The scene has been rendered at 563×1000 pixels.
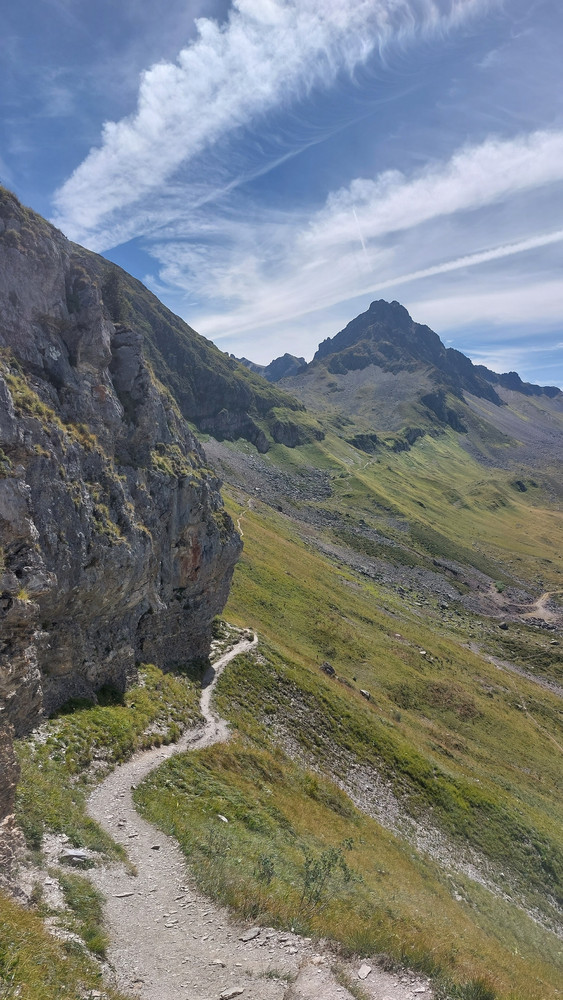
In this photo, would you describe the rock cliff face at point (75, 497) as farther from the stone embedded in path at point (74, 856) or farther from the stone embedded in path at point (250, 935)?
the stone embedded in path at point (250, 935)

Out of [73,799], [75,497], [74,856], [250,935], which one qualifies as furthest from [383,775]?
[75,497]

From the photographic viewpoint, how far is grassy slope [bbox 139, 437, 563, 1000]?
18188 mm

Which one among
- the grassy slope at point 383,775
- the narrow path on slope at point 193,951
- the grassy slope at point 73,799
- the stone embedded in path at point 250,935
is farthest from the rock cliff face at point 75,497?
the stone embedded in path at point 250,935

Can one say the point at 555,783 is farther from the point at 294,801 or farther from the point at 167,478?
the point at 167,478

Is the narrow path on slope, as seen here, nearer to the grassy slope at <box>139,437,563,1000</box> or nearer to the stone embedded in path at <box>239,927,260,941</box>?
the stone embedded in path at <box>239,927,260,941</box>

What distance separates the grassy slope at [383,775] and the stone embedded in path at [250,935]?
58cm

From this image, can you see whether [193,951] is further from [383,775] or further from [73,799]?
[383,775]

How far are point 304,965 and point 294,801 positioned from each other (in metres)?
17.3

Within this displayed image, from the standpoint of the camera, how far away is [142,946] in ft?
42.6

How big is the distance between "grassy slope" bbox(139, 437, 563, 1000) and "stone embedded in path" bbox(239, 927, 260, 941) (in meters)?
0.58

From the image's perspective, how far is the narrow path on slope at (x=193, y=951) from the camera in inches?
472

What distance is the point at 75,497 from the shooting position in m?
24.0

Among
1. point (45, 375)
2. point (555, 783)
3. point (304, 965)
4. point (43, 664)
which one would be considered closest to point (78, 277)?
point (45, 375)

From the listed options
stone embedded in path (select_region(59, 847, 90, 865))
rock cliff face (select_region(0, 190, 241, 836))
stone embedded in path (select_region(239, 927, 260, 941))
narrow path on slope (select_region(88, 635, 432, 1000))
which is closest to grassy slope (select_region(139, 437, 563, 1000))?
stone embedded in path (select_region(239, 927, 260, 941))
